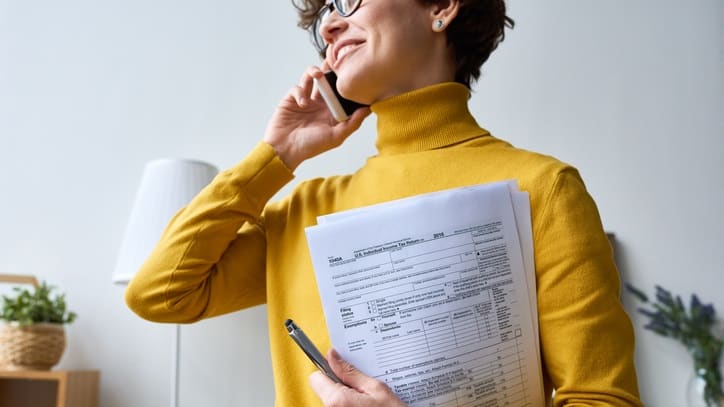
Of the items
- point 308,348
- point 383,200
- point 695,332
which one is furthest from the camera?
point 695,332

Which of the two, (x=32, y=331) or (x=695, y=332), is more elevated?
(x=32, y=331)

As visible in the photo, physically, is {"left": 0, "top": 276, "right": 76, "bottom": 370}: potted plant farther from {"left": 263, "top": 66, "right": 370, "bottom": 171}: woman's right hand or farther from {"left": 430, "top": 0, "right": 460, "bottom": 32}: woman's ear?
{"left": 430, "top": 0, "right": 460, "bottom": 32}: woman's ear

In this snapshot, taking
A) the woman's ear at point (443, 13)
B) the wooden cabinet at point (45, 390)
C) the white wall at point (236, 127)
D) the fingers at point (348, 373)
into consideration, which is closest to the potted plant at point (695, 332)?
the white wall at point (236, 127)

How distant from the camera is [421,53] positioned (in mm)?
959

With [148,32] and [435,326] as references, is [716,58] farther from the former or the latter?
[148,32]

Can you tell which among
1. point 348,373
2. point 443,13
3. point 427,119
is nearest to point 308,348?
point 348,373

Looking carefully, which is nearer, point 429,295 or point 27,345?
point 429,295

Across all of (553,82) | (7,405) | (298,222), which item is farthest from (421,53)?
(7,405)

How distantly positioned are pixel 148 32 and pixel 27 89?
441 millimetres

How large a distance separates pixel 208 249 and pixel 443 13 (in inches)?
18.5

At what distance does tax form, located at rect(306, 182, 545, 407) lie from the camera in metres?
0.69

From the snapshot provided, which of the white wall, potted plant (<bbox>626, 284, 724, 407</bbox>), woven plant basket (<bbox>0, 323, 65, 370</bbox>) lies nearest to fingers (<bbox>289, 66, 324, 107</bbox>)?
the white wall

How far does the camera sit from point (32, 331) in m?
1.83

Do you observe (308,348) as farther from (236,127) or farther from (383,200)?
(236,127)
